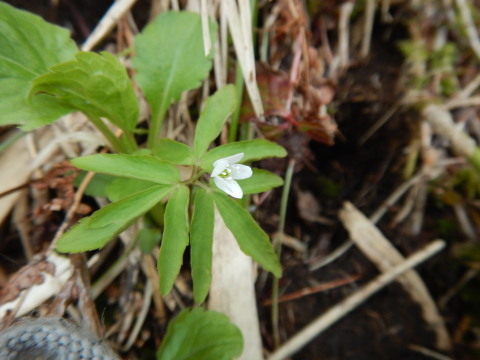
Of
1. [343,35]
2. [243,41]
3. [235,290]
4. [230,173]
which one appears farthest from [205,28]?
[235,290]

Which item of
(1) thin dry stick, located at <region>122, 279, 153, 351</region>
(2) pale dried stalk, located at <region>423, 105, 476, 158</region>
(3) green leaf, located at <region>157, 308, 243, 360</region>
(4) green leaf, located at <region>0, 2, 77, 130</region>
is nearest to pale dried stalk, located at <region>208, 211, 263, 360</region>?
(3) green leaf, located at <region>157, 308, 243, 360</region>

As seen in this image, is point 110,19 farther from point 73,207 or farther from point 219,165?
point 219,165

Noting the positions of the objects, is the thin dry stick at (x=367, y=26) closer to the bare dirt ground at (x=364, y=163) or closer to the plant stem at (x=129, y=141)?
the bare dirt ground at (x=364, y=163)

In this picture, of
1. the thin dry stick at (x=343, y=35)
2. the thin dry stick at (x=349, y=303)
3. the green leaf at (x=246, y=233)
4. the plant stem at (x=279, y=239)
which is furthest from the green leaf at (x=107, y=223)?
the thin dry stick at (x=343, y=35)

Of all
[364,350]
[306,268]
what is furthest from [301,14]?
[364,350]

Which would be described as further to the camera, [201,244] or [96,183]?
[96,183]

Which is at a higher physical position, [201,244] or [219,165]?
[219,165]
